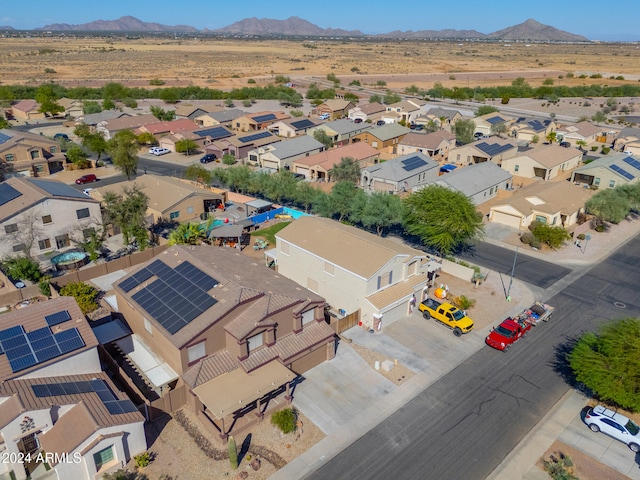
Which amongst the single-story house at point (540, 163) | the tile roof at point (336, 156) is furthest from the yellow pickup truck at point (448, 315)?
the single-story house at point (540, 163)

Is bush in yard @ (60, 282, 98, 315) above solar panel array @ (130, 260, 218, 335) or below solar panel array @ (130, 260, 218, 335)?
below

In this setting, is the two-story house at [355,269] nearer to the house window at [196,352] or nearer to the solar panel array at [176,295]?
the solar panel array at [176,295]

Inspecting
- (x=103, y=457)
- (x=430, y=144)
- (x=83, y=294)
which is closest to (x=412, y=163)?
(x=430, y=144)

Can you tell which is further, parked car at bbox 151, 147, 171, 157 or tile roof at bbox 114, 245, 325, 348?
parked car at bbox 151, 147, 171, 157

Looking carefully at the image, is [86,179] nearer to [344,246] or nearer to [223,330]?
[344,246]

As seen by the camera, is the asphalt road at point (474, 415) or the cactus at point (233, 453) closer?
the cactus at point (233, 453)

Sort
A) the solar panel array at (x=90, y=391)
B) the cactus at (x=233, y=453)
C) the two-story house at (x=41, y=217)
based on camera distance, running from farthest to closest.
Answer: the two-story house at (x=41, y=217)
the solar panel array at (x=90, y=391)
the cactus at (x=233, y=453)

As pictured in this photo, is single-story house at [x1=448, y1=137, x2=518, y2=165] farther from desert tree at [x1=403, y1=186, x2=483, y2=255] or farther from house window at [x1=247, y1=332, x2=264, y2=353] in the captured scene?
house window at [x1=247, y1=332, x2=264, y2=353]

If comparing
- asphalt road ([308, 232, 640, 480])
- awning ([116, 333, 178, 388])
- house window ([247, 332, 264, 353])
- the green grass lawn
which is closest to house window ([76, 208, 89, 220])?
the green grass lawn
